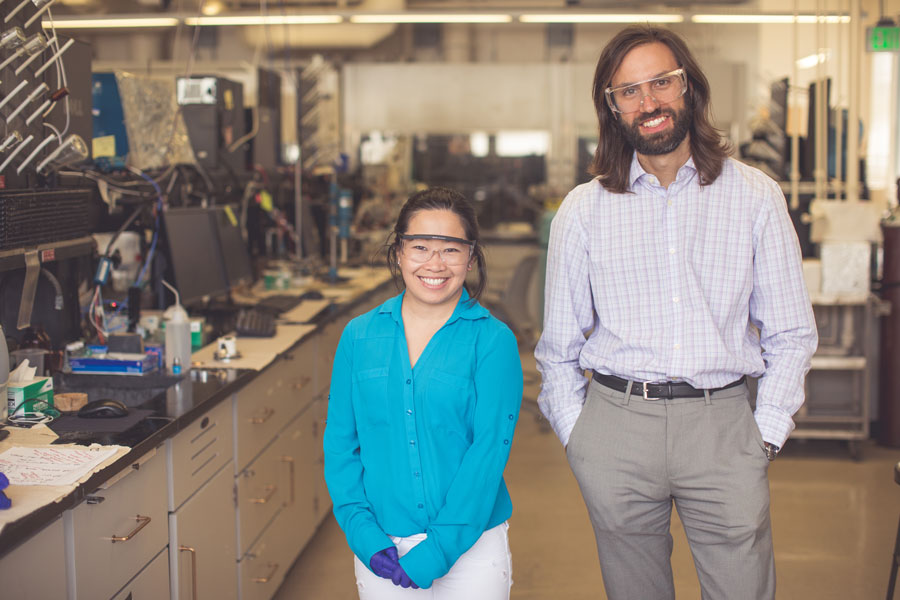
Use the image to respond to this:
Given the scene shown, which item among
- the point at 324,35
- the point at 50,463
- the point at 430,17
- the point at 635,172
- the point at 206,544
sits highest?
the point at 324,35

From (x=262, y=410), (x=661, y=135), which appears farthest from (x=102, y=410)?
(x=661, y=135)

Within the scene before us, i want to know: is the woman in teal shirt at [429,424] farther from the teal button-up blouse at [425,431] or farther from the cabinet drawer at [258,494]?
the cabinet drawer at [258,494]

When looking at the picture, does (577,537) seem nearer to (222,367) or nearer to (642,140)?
(222,367)

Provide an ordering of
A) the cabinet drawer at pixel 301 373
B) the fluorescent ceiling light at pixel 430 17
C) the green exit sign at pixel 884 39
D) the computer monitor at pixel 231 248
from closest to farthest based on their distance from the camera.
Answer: the cabinet drawer at pixel 301 373 < the computer monitor at pixel 231 248 < the green exit sign at pixel 884 39 < the fluorescent ceiling light at pixel 430 17

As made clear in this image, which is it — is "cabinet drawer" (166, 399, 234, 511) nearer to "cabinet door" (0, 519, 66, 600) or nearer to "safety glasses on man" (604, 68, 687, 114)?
"cabinet door" (0, 519, 66, 600)

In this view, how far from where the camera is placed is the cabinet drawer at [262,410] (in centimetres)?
263

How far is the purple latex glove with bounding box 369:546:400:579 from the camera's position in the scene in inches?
62.8

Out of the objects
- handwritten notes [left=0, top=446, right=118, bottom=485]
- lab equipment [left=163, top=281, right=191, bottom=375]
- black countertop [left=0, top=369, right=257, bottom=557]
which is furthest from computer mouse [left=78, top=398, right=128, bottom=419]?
lab equipment [left=163, top=281, right=191, bottom=375]

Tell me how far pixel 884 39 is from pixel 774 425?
13.2 ft

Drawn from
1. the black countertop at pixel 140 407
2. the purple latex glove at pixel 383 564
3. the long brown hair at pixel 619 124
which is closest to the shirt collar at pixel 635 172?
the long brown hair at pixel 619 124

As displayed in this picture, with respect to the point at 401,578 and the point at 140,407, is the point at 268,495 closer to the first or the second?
the point at 140,407

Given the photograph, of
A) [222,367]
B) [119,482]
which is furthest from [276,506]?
[119,482]

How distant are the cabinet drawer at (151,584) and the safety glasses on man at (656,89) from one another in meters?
1.47

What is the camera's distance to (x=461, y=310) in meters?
1.75
